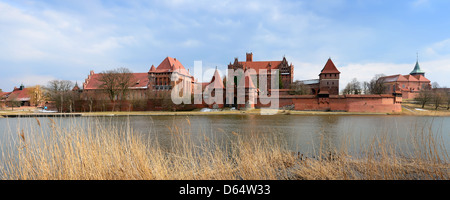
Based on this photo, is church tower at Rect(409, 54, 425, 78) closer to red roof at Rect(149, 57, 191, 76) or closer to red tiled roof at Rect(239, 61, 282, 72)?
red tiled roof at Rect(239, 61, 282, 72)

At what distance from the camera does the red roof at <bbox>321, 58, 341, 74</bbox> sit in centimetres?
4019

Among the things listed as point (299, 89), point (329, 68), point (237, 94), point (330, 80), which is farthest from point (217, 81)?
point (329, 68)

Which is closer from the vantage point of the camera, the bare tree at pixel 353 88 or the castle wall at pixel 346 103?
the castle wall at pixel 346 103

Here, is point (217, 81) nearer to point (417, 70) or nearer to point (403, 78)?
point (403, 78)

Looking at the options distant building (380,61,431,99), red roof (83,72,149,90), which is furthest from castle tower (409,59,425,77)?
red roof (83,72,149,90)

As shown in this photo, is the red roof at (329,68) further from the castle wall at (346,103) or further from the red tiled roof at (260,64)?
the red tiled roof at (260,64)

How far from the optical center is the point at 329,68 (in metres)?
40.7

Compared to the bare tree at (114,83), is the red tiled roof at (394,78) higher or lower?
higher

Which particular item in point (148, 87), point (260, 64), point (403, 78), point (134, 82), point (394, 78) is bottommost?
point (148, 87)

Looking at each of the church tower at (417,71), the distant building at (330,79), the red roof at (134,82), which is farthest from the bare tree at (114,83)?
the church tower at (417,71)

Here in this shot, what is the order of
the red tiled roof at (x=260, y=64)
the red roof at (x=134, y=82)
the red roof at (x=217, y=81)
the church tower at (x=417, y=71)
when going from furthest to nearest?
the church tower at (x=417, y=71) → the red tiled roof at (x=260, y=64) → the red roof at (x=134, y=82) → the red roof at (x=217, y=81)

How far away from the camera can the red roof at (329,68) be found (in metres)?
40.2
